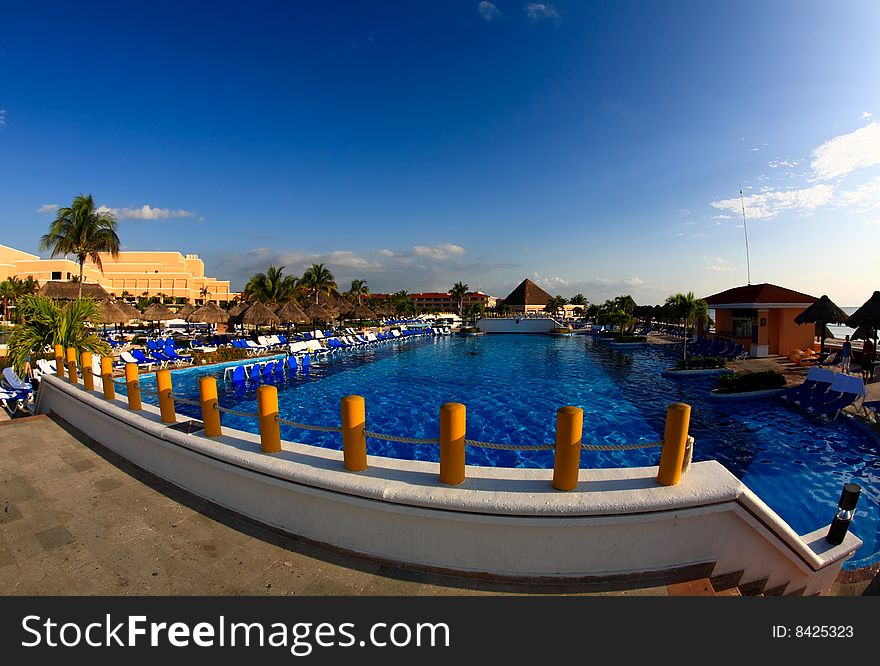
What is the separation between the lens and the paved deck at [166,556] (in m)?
2.63

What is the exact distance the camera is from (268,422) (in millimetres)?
3529

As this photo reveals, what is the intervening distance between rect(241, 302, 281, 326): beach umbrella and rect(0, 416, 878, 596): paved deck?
749 inches

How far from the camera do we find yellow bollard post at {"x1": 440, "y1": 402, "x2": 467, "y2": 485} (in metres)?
2.81

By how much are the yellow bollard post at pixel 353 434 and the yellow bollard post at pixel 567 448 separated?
1.52 meters

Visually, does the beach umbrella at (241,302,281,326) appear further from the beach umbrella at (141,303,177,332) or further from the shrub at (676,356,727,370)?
the shrub at (676,356,727,370)

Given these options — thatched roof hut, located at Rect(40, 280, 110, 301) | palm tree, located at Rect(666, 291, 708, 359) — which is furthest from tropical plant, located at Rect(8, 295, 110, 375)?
palm tree, located at Rect(666, 291, 708, 359)

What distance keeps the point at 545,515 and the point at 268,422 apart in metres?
2.59

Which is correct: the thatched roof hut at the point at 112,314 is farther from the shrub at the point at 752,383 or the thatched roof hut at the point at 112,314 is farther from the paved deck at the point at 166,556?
the shrub at the point at 752,383

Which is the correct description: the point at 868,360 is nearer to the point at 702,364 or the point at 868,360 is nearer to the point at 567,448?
the point at 702,364
